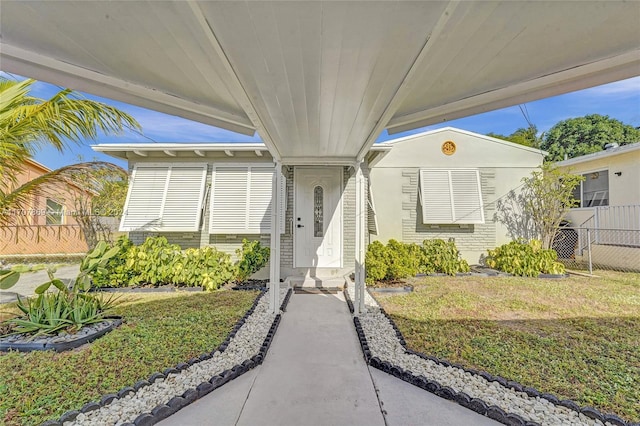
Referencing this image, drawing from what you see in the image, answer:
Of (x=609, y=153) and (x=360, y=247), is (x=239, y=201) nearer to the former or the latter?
(x=360, y=247)

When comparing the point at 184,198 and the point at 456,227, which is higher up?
the point at 184,198

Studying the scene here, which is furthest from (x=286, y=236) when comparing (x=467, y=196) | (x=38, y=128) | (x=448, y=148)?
(x=448, y=148)

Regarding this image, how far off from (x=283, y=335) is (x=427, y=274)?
4.80 metres

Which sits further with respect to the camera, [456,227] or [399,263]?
[456,227]

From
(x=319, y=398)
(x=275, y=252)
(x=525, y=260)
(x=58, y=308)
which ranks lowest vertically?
(x=319, y=398)

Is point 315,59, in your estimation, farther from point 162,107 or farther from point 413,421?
point 413,421

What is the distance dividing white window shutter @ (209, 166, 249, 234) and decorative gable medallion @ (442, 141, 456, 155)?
18.8 feet

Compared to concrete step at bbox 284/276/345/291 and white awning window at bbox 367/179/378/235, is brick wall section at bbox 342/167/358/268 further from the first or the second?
white awning window at bbox 367/179/378/235

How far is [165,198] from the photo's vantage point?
22.7 ft

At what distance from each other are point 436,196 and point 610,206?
16.7 ft

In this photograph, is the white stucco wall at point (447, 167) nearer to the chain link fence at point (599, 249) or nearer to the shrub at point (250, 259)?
the chain link fence at point (599, 249)

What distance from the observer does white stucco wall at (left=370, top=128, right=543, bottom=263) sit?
27.0ft

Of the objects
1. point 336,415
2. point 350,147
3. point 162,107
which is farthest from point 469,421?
point 162,107

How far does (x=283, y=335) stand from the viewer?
12.3ft
